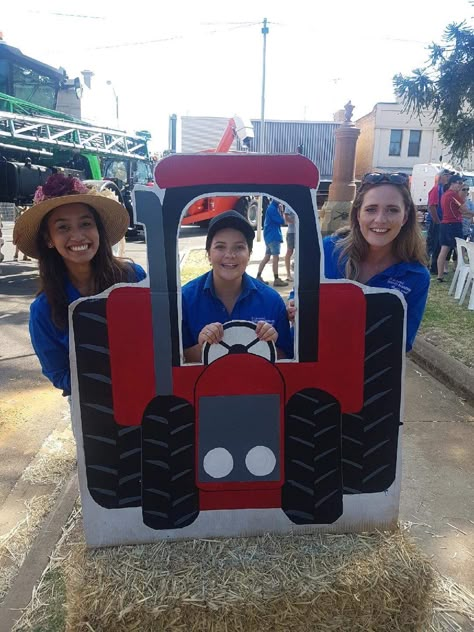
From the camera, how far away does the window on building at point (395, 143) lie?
1282 inches

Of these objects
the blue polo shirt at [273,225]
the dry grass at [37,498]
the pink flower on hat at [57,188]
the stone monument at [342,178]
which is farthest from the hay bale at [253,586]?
the stone monument at [342,178]

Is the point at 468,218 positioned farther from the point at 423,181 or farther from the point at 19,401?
the point at 423,181

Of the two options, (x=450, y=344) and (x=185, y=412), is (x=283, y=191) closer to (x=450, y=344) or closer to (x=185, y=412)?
(x=185, y=412)

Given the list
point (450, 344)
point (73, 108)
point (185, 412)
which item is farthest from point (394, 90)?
point (73, 108)

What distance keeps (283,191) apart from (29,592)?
1.86 metres

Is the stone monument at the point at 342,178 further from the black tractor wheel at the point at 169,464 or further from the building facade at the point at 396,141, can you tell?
the building facade at the point at 396,141

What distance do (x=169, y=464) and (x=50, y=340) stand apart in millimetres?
641

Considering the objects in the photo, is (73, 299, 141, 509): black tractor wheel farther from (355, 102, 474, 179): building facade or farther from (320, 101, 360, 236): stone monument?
(355, 102, 474, 179): building facade

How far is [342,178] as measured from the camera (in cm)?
1194

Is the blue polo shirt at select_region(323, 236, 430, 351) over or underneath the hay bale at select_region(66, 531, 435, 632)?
over

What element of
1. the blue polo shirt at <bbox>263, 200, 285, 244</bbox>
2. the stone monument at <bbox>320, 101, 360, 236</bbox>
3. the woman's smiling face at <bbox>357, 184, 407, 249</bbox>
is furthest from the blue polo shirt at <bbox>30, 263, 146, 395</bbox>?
the stone monument at <bbox>320, 101, 360, 236</bbox>

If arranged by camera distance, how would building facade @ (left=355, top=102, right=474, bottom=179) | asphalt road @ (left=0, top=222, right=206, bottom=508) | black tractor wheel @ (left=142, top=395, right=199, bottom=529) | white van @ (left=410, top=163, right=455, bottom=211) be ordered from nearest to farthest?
1. black tractor wheel @ (left=142, top=395, right=199, bottom=529)
2. asphalt road @ (left=0, top=222, right=206, bottom=508)
3. white van @ (left=410, top=163, right=455, bottom=211)
4. building facade @ (left=355, top=102, right=474, bottom=179)

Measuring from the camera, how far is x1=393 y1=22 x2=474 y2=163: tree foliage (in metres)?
4.87

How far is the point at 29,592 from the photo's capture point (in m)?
2.02
